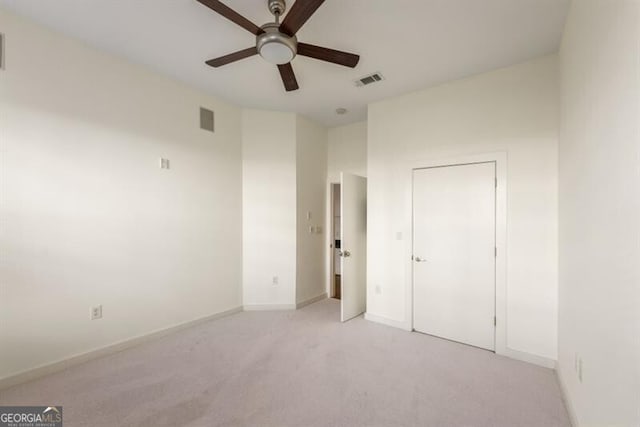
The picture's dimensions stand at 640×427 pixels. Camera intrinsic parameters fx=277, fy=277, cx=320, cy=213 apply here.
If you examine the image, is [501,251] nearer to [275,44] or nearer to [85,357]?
[275,44]

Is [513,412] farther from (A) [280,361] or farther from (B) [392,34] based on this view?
(B) [392,34]

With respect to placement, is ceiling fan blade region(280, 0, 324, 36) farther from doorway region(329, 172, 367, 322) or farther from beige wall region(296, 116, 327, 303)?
beige wall region(296, 116, 327, 303)

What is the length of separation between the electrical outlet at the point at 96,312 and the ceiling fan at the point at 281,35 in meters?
2.45

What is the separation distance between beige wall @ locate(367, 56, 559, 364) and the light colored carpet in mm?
485

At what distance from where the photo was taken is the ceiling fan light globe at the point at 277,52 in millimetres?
1866

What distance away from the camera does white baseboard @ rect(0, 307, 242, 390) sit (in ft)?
7.06

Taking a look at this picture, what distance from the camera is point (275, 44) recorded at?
185 centimetres

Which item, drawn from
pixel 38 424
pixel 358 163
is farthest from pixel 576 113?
pixel 38 424

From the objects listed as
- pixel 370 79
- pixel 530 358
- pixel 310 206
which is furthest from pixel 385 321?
pixel 370 79

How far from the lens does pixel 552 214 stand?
251cm

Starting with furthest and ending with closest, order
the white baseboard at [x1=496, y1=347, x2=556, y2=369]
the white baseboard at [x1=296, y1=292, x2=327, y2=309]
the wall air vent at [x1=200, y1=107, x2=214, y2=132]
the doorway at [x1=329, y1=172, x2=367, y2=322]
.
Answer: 1. the white baseboard at [x1=296, y1=292, x2=327, y2=309]
2. the doorway at [x1=329, y1=172, x2=367, y2=322]
3. the wall air vent at [x1=200, y1=107, x2=214, y2=132]
4. the white baseboard at [x1=496, y1=347, x2=556, y2=369]

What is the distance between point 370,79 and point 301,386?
3065mm

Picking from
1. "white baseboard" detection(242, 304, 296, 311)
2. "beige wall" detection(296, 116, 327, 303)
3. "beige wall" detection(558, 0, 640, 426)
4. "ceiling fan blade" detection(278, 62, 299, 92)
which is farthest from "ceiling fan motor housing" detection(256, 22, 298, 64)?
"white baseboard" detection(242, 304, 296, 311)

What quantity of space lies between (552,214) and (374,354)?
2100mm
